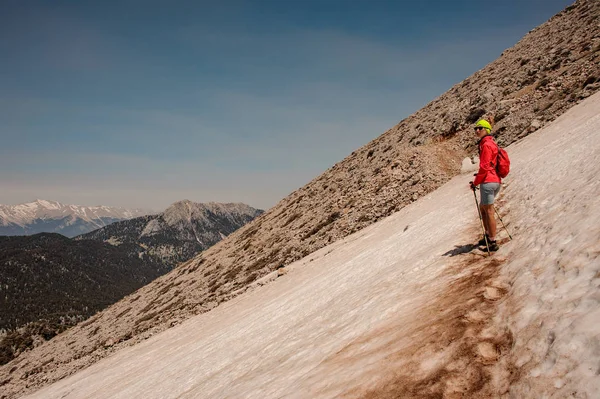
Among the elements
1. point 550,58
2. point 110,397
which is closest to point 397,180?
point 550,58

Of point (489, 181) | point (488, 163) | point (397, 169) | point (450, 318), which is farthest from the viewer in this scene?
point (397, 169)

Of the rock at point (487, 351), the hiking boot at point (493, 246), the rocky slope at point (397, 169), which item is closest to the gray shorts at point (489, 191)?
the hiking boot at point (493, 246)

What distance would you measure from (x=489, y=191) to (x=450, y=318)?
519cm

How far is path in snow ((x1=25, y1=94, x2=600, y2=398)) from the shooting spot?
6.16m

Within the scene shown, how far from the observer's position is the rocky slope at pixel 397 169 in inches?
1481

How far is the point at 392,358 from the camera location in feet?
27.3

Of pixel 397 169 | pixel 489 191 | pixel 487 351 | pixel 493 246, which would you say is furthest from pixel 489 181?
pixel 397 169

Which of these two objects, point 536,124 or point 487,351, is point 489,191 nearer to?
point 487,351

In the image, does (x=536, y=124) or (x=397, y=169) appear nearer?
(x=536, y=124)

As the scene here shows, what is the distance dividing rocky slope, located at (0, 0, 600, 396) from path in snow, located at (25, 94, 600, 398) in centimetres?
1610

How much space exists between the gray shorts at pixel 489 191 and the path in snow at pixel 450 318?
1.51 metres

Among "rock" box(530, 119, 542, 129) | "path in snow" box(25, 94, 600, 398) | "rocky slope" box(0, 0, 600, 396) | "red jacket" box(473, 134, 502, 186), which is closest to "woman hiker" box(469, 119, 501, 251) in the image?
"red jacket" box(473, 134, 502, 186)

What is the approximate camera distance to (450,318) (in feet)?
28.1

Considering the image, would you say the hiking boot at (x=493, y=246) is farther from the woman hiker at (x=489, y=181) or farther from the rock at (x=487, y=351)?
the rock at (x=487, y=351)
